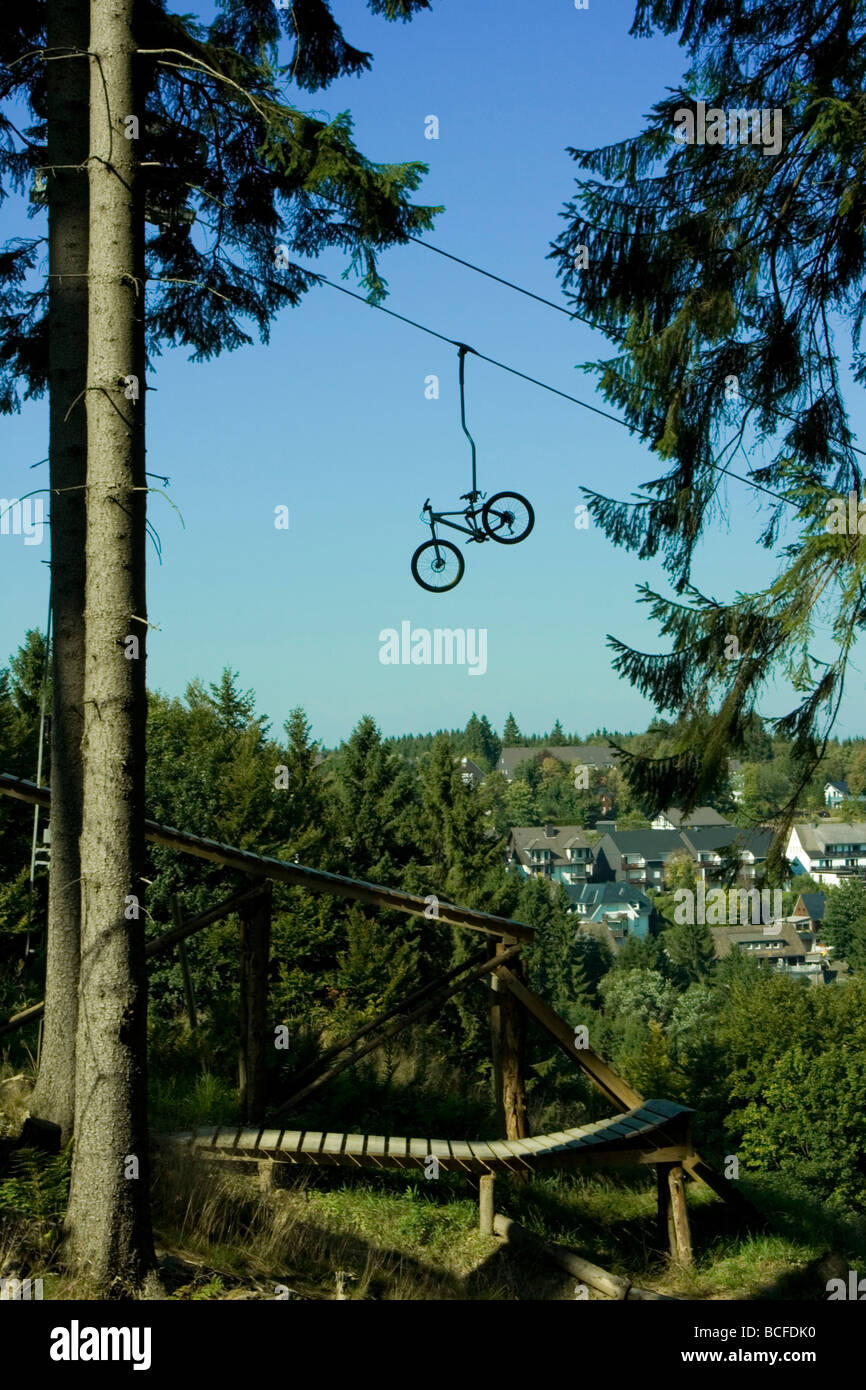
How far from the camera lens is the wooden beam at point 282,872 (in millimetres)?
6969

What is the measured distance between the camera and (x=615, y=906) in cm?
10338

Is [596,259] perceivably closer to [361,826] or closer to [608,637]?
[608,637]

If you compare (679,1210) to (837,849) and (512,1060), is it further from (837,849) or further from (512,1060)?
(837,849)

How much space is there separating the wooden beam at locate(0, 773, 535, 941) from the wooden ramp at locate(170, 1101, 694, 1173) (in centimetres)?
132

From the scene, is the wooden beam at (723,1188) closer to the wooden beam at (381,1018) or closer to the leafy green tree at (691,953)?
the wooden beam at (381,1018)

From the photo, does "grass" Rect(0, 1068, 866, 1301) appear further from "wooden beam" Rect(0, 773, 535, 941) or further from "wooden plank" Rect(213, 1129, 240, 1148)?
"wooden beam" Rect(0, 773, 535, 941)

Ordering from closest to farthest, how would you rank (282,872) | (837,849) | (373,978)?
(282,872) → (373,978) → (837,849)

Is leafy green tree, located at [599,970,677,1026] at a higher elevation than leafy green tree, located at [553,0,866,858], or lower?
lower

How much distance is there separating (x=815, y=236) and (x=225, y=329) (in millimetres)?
4705

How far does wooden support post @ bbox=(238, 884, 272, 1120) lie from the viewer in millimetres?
7324

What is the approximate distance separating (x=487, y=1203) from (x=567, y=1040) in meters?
1.27

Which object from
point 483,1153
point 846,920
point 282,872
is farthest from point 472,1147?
point 846,920

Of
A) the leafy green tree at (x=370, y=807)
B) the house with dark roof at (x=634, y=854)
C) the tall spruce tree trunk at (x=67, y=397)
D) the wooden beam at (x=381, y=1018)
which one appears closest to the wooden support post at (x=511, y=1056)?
the wooden beam at (x=381, y=1018)

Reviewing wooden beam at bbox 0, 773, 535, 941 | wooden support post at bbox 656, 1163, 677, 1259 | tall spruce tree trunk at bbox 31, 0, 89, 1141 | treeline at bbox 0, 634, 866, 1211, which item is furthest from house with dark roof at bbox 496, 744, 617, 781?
A: tall spruce tree trunk at bbox 31, 0, 89, 1141
